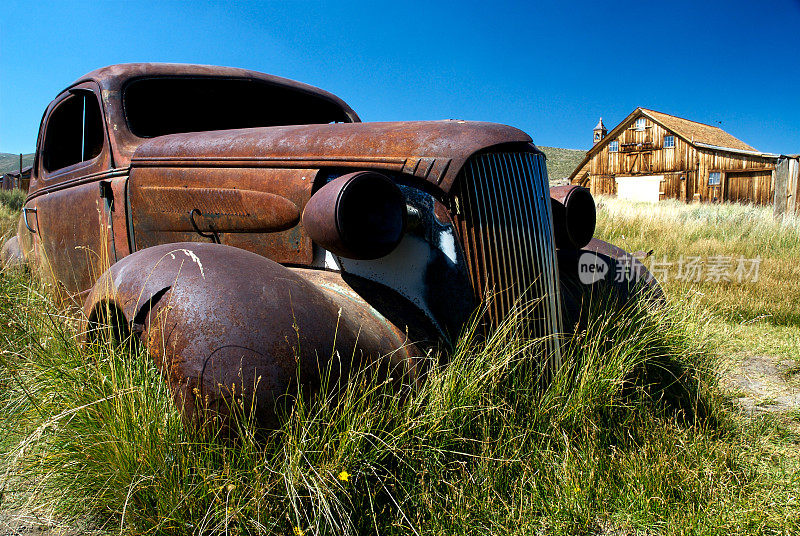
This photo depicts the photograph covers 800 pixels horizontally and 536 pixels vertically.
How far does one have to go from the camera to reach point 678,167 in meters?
28.4

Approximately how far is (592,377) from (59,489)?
6.71 ft

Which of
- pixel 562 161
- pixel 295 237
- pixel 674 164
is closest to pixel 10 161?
pixel 562 161

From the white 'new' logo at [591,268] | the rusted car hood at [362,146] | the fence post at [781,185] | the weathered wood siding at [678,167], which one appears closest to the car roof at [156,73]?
the rusted car hood at [362,146]

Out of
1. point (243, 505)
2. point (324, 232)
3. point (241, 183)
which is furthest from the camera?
point (241, 183)

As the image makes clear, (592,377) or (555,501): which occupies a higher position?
(592,377)

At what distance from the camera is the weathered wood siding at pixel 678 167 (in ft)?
82.4

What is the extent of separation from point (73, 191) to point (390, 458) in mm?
3062

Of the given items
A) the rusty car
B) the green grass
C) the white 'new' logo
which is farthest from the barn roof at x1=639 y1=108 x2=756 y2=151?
the green grass

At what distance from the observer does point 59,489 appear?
66.7 inches

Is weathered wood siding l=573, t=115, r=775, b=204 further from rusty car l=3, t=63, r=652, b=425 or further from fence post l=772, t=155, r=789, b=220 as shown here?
rusty car l=3, t=63, r=652, b=425

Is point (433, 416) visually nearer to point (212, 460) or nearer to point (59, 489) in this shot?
point (212, 460)

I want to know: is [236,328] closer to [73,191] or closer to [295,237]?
[295,237]

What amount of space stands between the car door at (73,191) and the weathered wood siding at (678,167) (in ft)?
85.2

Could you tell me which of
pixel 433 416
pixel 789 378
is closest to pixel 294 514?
pixel 433 416
